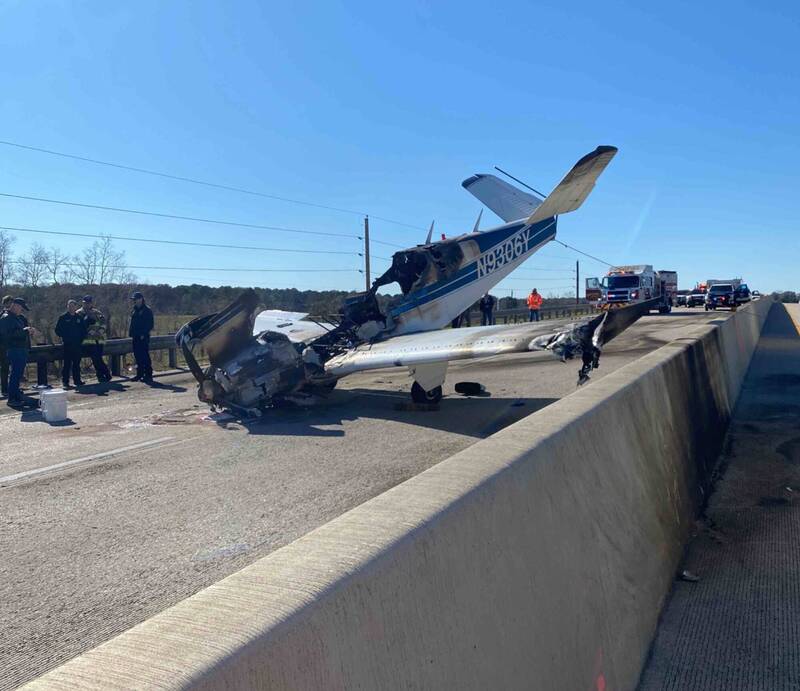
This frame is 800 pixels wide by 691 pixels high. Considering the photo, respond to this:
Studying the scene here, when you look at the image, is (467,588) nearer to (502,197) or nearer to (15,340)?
(15,340)

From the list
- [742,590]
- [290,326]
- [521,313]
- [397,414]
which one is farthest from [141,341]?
[521,313]

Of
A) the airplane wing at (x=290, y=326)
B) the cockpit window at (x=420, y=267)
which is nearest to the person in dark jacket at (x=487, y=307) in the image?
the airplane wing at (x=290, y=326)

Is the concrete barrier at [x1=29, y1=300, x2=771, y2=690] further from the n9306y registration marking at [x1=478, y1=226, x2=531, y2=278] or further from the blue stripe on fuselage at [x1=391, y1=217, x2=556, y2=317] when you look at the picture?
the n9306y registration marking at [x1=478, y1=226, x2=531, y2=278]

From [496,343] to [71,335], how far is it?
31.2 feet

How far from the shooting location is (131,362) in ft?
63.7

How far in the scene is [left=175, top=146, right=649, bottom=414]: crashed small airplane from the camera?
9.03m

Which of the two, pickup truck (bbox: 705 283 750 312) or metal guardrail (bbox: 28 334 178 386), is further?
pickup truck (bbox: 705 283 750 312)

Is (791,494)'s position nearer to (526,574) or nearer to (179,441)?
(526,574)

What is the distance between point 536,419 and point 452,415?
21.8 ft

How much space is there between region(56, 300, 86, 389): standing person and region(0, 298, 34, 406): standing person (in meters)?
2.01

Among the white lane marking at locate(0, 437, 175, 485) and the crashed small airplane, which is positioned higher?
the crashed small airplane

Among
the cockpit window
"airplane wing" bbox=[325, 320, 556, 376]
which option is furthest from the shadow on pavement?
the cockpit window

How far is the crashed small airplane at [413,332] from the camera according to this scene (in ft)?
29.6

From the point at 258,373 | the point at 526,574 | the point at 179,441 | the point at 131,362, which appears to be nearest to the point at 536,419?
the point at 526,574
